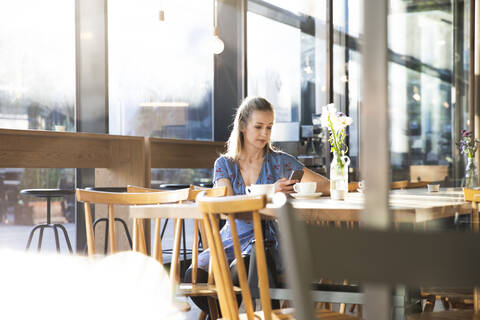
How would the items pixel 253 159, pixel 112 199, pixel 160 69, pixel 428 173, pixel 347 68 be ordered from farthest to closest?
pixel 428 173
pixel 347 68
pixel 160 69
pixel 253 159
pixel 112 199

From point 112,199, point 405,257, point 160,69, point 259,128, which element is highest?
point 160,69

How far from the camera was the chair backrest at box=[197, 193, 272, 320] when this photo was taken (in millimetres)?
1685

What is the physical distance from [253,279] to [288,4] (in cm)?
515

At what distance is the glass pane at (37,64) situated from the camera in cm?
423

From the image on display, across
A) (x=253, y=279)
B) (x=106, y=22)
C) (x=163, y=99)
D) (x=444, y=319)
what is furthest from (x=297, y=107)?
(x=444, y=319)

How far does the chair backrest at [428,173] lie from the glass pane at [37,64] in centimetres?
488

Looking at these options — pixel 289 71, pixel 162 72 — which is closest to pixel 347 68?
pixel 289 71

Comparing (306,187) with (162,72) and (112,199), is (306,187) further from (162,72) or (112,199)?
(162,72)

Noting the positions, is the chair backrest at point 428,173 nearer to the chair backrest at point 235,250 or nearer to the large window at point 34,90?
the large window at point 34,90

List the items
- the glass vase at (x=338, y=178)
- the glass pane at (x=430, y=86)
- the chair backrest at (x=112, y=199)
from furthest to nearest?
the glass pane at (x=430, y=86) < the glass vase at (x=338, y=178) < the chair backrest at (x=112, y=199)

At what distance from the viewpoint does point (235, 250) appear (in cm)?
178

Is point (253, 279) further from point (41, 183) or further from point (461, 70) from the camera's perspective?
point (461, 70)

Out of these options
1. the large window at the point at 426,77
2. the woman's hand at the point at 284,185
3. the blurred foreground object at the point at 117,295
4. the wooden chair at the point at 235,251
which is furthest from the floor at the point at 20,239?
the large window at the point at 426,77

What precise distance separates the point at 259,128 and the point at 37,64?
2118 millimetres
